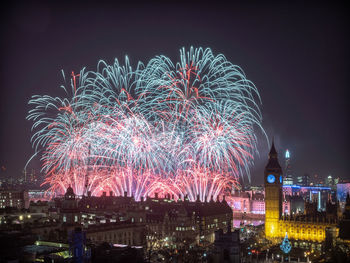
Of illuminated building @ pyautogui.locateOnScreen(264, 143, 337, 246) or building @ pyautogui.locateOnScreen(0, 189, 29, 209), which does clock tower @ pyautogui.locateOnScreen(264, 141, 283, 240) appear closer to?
illuminated building @ pyautogui.locateOnScreen(264, 143, 337, 246)

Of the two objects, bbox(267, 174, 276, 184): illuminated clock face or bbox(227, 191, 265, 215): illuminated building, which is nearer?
bbox(267, 174, 276, 184): illuminated clock face

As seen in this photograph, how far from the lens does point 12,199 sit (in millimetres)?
130375

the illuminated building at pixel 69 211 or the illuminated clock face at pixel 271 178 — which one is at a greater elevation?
the illuminated clock face at pixel 271 178

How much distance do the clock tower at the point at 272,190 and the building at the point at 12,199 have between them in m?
75.6

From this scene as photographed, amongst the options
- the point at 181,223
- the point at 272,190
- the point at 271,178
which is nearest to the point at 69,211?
the point at 181,223

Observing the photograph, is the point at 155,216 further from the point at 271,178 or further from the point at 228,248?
the point at 228,248

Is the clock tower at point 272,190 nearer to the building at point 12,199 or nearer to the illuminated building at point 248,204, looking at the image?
the building at point 12,199

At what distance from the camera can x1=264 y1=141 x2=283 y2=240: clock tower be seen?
10738 cm

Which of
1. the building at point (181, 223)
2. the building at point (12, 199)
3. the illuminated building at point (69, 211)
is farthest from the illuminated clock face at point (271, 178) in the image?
the building at point (12, 199)

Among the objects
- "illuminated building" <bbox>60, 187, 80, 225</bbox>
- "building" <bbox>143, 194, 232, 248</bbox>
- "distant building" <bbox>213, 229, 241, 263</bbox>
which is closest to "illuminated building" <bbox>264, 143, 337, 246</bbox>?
"building" <bbox>143, 194, 232, 248</bbox>

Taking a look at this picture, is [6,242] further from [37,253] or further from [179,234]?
[179,234]

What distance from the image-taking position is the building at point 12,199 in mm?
127812

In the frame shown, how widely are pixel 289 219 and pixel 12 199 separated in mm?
84487

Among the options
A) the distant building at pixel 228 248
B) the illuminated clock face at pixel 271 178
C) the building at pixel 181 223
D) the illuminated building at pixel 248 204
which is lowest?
the illuminated building at pixel 248 204
